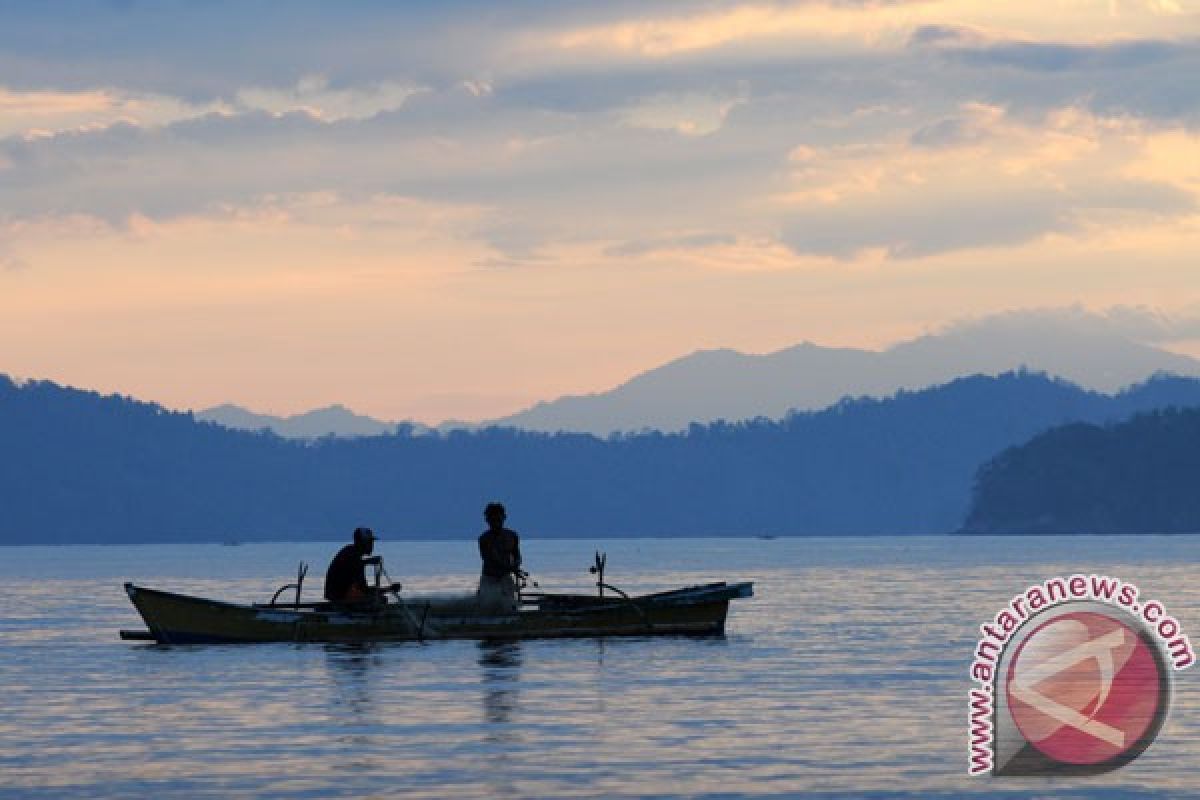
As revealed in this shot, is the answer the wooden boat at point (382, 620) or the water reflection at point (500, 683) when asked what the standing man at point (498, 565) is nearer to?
the wooden boat at point (382, 620)

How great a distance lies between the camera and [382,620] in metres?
54.9

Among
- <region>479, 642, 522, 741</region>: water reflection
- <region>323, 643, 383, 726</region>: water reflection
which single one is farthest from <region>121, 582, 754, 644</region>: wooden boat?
<region>479, 642, 522, 741</region>: water reflection

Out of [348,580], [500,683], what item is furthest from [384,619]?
[500,683]

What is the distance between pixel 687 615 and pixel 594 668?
341 inches

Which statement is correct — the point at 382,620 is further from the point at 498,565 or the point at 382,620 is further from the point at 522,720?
the point at 522,720

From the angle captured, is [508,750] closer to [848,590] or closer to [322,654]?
[322,654]

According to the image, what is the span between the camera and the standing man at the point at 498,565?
173 ft

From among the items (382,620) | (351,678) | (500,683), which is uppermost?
(382,620)
